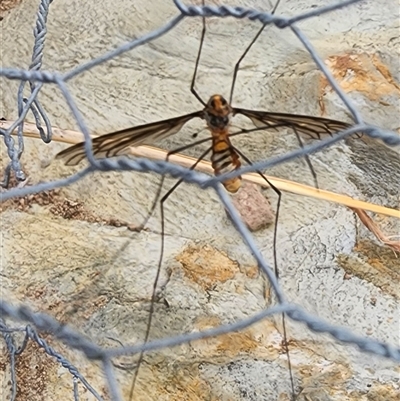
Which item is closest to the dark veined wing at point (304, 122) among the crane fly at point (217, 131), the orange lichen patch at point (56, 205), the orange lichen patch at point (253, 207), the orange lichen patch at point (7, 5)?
the crane fly at point (217, 131)

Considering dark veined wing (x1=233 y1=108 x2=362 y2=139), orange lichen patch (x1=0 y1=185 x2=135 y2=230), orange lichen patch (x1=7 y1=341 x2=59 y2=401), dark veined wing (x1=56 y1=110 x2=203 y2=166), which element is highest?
orange lichen patch (x1=0 y1=185 x2=135 y2=230)

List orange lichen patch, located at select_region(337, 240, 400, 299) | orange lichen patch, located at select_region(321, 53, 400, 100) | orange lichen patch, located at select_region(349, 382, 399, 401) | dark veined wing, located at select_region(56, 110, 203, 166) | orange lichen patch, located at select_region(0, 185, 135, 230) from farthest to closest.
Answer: orange lichen patch, located at select_region(321, 53, 400, 100)
orange lichen patch, located at select_region(0, 185, 135, 230)
orange lichen patch, located at select_region(337, 240, 400, 299)
orange lichen patch, located at select_region(349, 382, 399, 401)
dark veined wing, located at select_region(56, 110, 203, 166)

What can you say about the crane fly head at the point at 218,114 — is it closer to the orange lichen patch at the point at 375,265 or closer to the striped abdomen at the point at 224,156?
the striped abdomen at the point at 224,156

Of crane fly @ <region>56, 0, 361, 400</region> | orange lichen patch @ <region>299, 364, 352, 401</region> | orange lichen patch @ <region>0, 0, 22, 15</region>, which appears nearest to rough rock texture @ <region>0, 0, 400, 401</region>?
orange lichen patch @ <region>299, 364, 352, 401</region>

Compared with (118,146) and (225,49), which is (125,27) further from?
(118,146)

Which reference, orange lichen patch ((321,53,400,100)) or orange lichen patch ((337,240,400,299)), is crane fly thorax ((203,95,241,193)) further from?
orange lichen patch ((321,53,400,100))

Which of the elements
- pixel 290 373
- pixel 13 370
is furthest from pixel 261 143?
pixel 13 370
